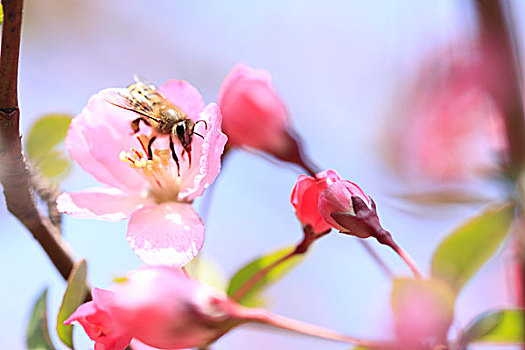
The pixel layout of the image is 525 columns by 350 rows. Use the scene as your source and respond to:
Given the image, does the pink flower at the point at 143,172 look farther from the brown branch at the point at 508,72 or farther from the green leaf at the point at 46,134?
the brown branch at the point at 508,72

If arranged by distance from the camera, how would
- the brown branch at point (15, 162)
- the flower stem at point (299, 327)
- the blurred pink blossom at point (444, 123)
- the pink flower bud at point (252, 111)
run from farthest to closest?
the blurred pink blossom at point (444, 123), the pink flower bud at point (252, 111), the flower stem at point (299, 327), the brown branch at point (15, 162)

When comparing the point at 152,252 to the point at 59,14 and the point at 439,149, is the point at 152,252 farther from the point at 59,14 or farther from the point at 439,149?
the point at 59,14

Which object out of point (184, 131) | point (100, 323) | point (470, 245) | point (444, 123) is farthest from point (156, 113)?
point (444, 123)

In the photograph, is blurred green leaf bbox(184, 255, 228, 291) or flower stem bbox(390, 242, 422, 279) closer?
flower stem bbox(390, 242, 422, 279)

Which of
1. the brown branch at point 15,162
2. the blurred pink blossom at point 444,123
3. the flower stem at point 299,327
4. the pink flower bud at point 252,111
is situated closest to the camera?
the brown branch at point 15,162

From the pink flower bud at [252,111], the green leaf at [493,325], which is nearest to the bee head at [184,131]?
the pink flower bud at [252,111]

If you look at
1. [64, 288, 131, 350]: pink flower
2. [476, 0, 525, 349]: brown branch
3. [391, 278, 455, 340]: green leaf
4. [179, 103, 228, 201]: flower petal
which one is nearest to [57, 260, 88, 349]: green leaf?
[64, 288, 131, 350]: pink flower

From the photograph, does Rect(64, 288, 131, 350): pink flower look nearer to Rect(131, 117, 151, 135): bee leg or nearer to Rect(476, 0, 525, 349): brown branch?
Rect(131, 117, 151, 135): bee leg
